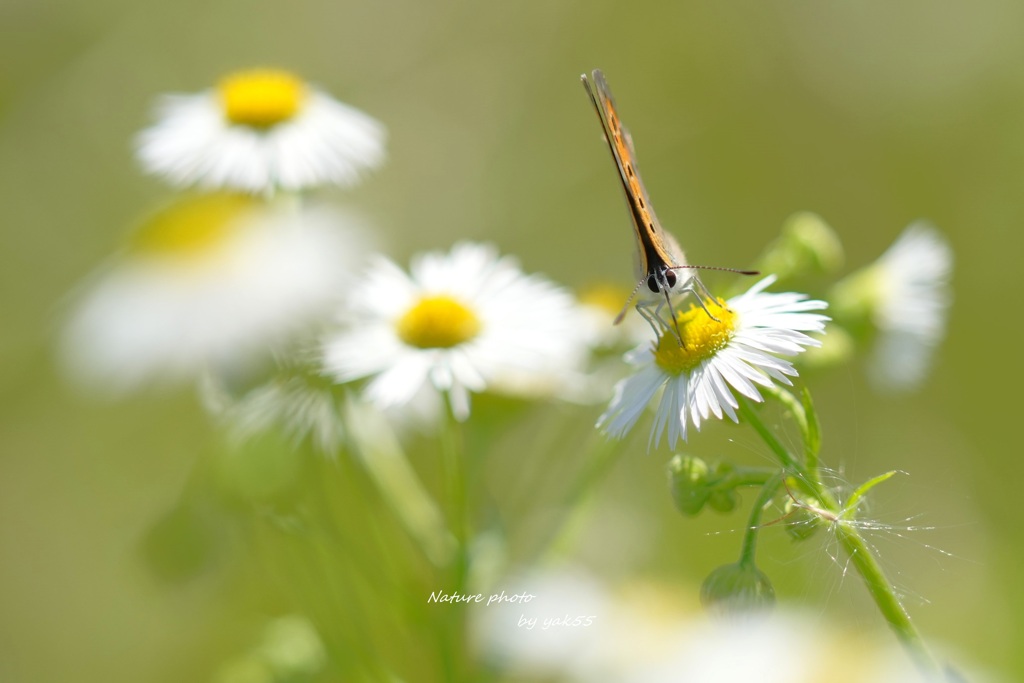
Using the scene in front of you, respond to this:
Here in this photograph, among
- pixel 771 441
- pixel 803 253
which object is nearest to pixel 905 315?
pixel 803 253

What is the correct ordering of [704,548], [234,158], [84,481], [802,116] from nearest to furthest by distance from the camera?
[234,158] → [704,548] → [84,481] → [802,116]

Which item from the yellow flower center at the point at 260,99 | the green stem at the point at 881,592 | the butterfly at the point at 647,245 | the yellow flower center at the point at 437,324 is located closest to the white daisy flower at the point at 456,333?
the yellow flower center at the point at 437,324

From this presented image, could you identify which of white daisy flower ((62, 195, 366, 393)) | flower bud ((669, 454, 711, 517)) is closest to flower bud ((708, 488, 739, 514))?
flower bud ((669, 454, 711, 517))

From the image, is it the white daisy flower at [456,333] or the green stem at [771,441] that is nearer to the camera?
the green stem at [771,441]

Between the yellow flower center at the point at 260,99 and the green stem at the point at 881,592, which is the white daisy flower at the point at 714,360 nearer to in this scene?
the green stem at the point at 881,592

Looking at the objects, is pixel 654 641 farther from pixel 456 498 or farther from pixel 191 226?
pixel 191 226

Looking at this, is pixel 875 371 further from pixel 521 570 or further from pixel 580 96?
pixel 580 96

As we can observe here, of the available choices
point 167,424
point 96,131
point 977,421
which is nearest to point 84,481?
point 167,424
